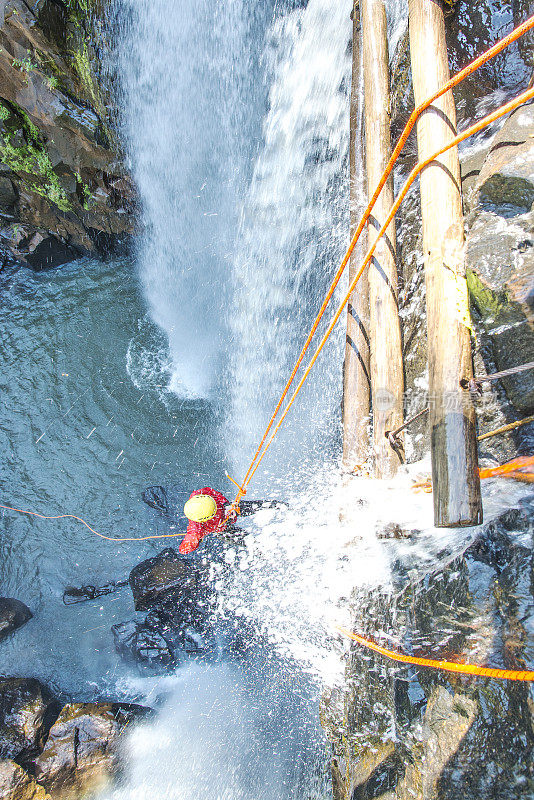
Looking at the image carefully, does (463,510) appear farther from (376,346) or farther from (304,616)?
(304,616)

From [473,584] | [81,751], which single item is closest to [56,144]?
[473,584]

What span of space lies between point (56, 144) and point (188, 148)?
1.90 m

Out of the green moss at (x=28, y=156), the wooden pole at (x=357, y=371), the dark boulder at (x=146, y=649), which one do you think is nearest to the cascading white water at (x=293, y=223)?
the wooden pole at (x=357, y=371)

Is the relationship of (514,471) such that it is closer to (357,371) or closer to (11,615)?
(357,371)

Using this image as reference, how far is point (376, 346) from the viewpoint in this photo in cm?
322

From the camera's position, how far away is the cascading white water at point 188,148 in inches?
193

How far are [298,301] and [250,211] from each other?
1434mm

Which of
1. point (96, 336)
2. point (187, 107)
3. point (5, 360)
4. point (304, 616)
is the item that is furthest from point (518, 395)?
point (5, 360)

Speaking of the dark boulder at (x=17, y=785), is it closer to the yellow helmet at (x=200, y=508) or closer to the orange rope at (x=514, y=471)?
the yellow helmet at (x=200, y=508)

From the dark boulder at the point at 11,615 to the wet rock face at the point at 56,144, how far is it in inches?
219

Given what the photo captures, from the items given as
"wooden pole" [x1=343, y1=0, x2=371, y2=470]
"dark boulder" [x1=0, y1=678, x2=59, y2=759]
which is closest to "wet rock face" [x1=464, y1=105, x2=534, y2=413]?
"wooden pole" [x1=343, y1=0, x2=371, y2=470]

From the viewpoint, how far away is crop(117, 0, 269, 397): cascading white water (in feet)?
16.1

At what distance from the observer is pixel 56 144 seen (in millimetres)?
5688

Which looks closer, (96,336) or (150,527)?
(150,527)
